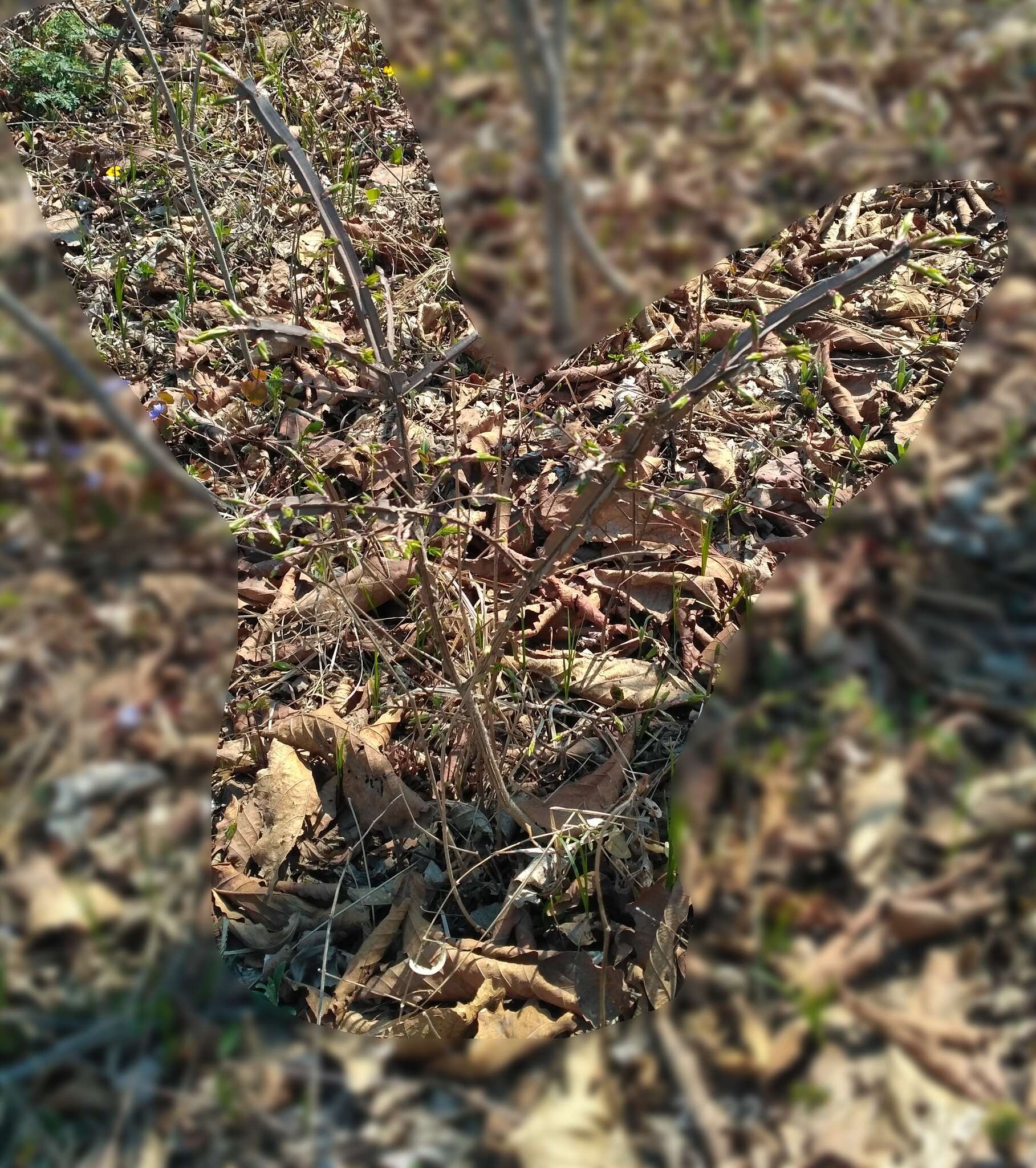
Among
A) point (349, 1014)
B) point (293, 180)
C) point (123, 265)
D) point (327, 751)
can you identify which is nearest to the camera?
point (349, 1014)

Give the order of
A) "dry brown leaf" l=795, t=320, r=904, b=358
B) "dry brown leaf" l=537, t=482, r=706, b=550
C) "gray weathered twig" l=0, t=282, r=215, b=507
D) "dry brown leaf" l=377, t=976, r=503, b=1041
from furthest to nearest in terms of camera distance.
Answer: "dry brown leaf" l=795, t=320, r=904, b=358 → "dry brown leaf" l=537, t=482, r=706, b=550 → "dry brown leaf" l=377, t=976, r=503, b=1041 → "gray weathered twig" l=0, t=282, r=215, b=507

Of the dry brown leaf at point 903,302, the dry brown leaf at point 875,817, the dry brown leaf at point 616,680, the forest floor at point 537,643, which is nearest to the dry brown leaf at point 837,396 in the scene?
the forest floor at point 537,643

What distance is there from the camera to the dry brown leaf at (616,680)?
231cm

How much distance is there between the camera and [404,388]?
1702 millimetres

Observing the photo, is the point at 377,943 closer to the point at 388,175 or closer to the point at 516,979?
the point at 516,979

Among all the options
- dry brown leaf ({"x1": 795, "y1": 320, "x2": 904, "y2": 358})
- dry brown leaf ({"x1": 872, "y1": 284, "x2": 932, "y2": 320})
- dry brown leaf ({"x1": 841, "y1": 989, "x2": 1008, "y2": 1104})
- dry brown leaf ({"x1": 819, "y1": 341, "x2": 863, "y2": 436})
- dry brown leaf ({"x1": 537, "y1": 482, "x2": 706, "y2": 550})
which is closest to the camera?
dry brown leaf ({"x1": 841, "y1": 989, "x2": 1008, "y2": 1104})

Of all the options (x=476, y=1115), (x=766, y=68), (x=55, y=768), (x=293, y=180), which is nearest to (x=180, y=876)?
(x=55, y=768)

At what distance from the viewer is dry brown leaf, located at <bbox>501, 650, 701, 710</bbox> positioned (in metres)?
2.31

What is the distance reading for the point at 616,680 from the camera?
2.34 meters

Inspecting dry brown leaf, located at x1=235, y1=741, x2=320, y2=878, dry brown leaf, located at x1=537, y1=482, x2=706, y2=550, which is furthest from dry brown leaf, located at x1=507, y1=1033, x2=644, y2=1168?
dry brown leaf, located at x1=537, y1=482, x2=706, y2=550

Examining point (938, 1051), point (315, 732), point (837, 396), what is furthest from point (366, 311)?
point (837, 396)

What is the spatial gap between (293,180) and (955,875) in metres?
3.21

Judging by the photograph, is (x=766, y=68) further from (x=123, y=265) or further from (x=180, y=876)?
(x=123, y=265)

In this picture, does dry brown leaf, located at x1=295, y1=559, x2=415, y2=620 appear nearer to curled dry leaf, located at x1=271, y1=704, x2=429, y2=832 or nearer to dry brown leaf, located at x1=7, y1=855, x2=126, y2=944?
curled dry leaf, located at x1=271, y1=704, x2=429, y2=832
